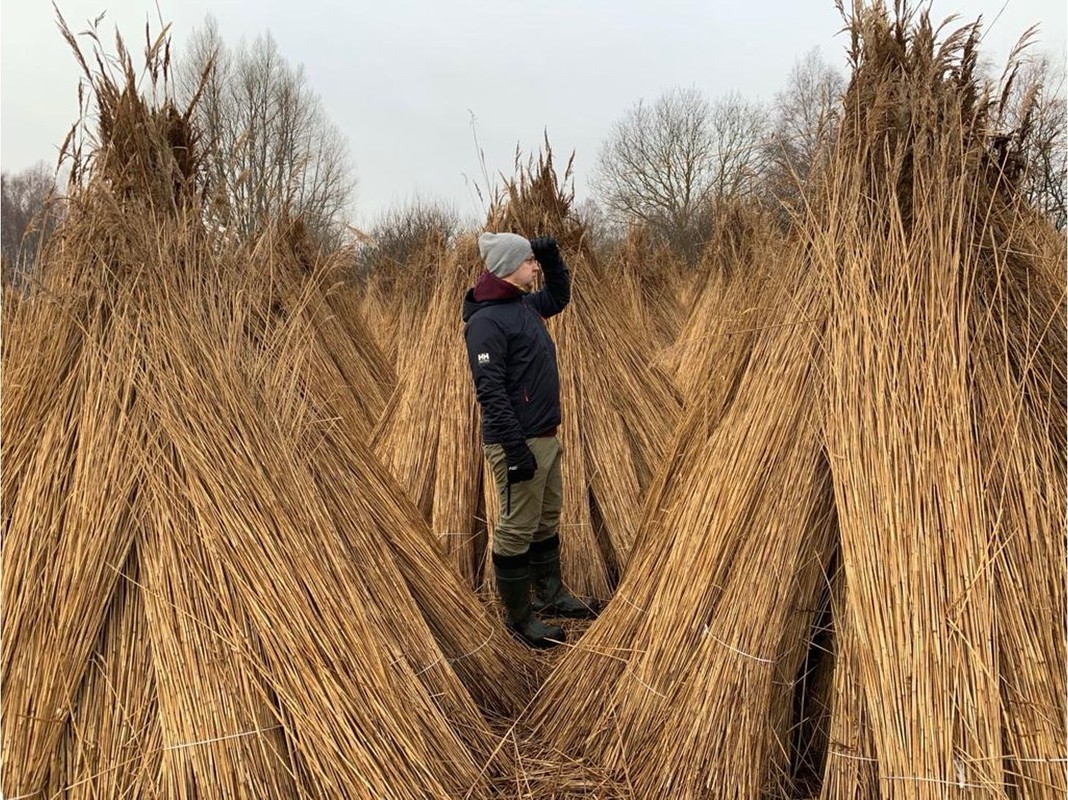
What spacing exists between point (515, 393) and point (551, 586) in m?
0.96

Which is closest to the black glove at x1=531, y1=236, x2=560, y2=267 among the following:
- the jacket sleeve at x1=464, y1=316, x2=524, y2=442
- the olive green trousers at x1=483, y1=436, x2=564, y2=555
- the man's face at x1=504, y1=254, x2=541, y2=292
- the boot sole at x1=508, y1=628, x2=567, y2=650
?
the man's face at x1=504, y1=254, x2=541, y2=292

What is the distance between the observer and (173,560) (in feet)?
5.10

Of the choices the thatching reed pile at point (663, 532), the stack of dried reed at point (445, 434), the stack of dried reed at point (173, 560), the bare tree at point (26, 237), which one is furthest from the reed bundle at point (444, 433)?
the bare tree at point (26, 237)

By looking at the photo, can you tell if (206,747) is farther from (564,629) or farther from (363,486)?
(564,629)

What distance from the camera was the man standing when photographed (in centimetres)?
262

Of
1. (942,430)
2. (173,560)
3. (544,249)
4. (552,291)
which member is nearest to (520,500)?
(552,291)

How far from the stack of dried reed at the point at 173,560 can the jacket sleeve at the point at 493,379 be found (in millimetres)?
796

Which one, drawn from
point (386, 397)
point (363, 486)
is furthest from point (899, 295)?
point (386, 397)

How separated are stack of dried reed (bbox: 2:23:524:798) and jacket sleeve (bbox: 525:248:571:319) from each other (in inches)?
55.1

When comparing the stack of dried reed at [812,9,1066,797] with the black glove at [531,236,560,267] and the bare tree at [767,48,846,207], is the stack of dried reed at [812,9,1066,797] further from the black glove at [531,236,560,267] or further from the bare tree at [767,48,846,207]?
the black glove at [531,236,560,267]

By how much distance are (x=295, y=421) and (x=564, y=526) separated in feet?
5.89

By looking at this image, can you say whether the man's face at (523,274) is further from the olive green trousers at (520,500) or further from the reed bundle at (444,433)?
the reed bundle at (444,433)

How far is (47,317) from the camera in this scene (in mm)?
1729

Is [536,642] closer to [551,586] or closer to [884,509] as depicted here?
[551,586]
